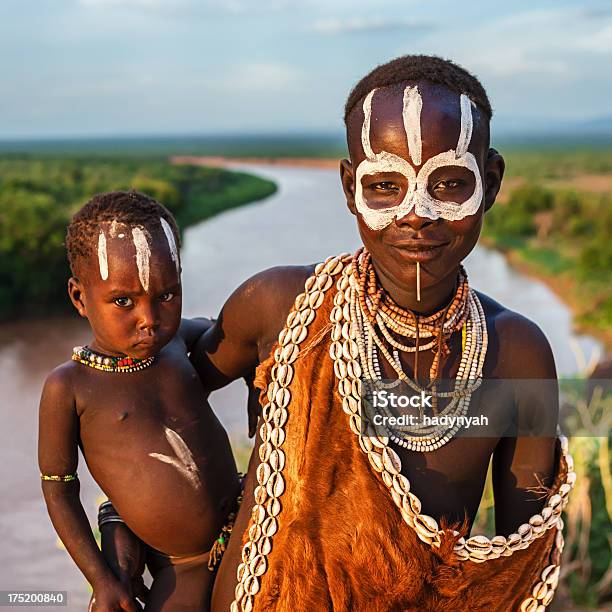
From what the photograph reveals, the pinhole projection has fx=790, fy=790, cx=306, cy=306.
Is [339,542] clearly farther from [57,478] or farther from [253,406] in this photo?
[57,478]

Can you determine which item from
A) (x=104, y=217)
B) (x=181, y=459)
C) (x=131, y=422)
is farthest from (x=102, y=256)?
(x=181, y=459)

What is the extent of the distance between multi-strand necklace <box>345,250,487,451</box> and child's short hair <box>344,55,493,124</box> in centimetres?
37

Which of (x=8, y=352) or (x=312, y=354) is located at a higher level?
(x=312, y=354)

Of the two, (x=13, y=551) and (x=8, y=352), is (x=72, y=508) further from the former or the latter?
(x=8, y=352)

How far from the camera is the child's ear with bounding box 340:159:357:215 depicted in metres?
1.62

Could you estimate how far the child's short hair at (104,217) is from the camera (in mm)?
1706

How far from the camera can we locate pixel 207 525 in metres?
1.74

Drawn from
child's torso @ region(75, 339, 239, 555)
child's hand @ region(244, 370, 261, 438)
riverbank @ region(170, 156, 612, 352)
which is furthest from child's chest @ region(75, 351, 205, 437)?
riverbank @ region(170, 156, 612, 352)

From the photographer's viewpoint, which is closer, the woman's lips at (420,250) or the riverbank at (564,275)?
the woman's lips at (420,250)

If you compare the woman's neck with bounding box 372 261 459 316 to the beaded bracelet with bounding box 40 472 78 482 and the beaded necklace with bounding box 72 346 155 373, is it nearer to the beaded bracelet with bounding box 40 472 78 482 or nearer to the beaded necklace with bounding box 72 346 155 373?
the beaded necklace with bounding box 72 346 155 373

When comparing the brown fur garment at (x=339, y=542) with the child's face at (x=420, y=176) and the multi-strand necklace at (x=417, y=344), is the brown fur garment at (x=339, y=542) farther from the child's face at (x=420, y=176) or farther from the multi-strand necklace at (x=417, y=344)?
the child's face at (x=420, y=176)

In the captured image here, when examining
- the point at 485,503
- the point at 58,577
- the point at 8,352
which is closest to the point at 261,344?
the point at 485,503

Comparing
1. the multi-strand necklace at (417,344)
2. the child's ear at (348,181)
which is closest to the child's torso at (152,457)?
the multi-strand necklace at (417,344)

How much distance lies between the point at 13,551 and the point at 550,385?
5.23 metres
